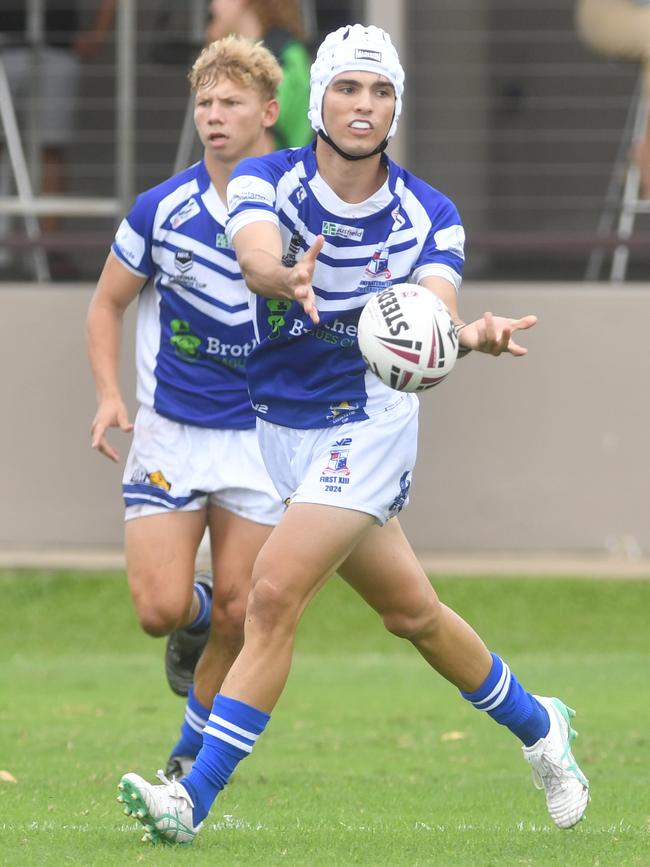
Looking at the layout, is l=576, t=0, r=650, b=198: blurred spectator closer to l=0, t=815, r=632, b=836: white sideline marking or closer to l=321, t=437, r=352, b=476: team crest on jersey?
Result: l=0, t=815, r=632, b=836: white sideline marking

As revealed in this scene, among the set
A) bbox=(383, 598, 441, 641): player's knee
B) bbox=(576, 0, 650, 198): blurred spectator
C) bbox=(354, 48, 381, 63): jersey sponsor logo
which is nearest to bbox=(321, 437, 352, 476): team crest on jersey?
bbox=(383, 598, 441, 641): player's knee

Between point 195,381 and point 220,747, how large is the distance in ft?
6.52

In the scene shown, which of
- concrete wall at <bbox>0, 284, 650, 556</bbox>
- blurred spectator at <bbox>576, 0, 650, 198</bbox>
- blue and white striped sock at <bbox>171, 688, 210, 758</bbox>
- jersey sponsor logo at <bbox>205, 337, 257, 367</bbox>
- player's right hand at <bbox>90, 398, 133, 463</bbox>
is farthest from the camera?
blurred spectator at <bbox>576, 0, 650, 198</bbox>

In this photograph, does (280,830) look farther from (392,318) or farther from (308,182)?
(308,182)

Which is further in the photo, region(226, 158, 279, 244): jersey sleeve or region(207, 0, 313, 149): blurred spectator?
region(207, 0, 313, 149): blurred spectator

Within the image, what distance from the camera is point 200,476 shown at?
20.9 ft

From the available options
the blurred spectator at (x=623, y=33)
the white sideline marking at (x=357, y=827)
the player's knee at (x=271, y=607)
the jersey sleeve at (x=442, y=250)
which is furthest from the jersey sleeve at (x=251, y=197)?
the blurred spectator at (x=623, y=33)

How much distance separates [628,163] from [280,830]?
29.0 ft

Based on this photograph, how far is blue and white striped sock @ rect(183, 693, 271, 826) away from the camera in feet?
15.4

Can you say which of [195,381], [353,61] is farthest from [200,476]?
[353,61]

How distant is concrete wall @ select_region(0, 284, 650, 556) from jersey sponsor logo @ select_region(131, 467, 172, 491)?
5854mm

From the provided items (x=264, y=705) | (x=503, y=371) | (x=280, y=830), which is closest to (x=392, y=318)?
(x=264, y=705)

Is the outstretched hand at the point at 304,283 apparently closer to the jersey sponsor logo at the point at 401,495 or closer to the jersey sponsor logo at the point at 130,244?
the jersey sponsor logo at the point at 401,495

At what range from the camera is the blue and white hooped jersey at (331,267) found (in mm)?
5031
